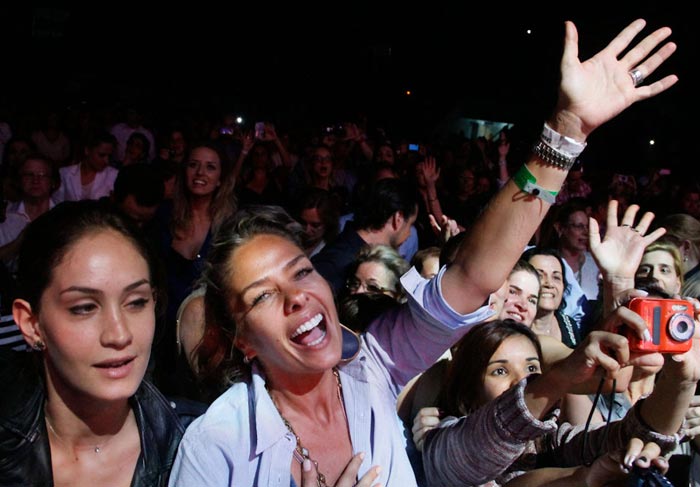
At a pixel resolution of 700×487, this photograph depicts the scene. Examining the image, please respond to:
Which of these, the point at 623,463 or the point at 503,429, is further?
the point at 623,463

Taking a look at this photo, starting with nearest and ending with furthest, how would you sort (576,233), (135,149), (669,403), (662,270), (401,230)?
1. (669,403)
2. (662,270)
3. (401,230)
4. (576,233)
5. (135,149)

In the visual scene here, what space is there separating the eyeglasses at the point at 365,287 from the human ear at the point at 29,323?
197cm

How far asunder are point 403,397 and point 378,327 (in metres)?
0.77

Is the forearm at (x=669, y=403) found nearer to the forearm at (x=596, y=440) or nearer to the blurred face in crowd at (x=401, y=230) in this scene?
the forearm at (x=596, y=440)

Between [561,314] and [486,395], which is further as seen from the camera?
[561,314]

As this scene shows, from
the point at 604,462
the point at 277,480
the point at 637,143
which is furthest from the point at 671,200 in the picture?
the point at 277,480

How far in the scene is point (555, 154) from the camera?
162cm

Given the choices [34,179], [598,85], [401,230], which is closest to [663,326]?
[598,85]

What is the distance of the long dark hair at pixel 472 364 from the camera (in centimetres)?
240

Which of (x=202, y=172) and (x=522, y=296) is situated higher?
(x=202, y=172)

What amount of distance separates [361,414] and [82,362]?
69cm

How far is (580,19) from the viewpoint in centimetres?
1358

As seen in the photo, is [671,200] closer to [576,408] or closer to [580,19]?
[580,19]

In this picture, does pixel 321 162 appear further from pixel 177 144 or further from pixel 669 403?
pixel 669 403
